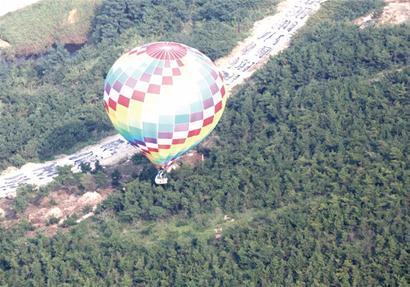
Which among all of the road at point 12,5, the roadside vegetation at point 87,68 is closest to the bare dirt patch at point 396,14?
the roadside vegetation at point 87,68

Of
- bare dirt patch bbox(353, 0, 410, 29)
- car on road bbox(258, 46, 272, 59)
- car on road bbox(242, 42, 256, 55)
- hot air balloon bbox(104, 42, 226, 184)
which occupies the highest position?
hot air balloon bbox(104, 42, 226, 184)

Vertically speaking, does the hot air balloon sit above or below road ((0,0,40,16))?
Answer: above

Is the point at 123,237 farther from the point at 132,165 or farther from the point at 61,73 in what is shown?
the point at 61,73

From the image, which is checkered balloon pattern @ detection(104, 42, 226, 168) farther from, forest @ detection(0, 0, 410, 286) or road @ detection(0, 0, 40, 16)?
road @ detection(0, 0, 40, 16)

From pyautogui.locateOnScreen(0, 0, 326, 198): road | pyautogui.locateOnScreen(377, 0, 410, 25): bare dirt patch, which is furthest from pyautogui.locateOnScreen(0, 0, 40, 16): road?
pyautogui.locateOnScreen(377, 0, 410, 25): bare dirt patch

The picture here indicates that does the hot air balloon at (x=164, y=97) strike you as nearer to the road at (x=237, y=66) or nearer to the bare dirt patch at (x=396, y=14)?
the road at (x=237, y=66)

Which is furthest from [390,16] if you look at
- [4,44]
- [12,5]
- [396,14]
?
[12,5]

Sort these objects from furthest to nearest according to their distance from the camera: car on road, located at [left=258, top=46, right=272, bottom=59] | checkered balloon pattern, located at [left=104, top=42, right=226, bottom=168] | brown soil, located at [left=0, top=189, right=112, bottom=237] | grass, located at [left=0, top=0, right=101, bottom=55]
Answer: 1. grass, located at [left=0, top=0, right=101, bottom=55]
2. car on road, located at [left=258, top=46, right=272, bottom=59]
3. brown soil, located at [left=0, top=189, right=112, bottom=237]
4. checkered balloon pattern, located at [left=104, top=42, right=226, bottom=168]

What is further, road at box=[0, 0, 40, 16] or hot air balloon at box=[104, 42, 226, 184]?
road at box=[0, 0, 40, 16]
